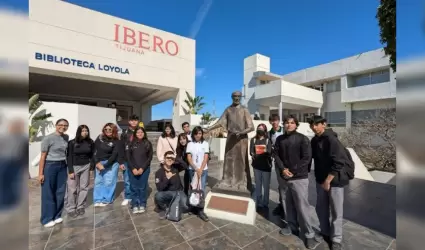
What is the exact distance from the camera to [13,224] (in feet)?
1.95

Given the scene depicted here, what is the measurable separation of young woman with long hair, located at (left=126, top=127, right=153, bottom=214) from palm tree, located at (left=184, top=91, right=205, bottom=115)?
9.38 meters

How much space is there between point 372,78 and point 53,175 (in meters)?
21.2

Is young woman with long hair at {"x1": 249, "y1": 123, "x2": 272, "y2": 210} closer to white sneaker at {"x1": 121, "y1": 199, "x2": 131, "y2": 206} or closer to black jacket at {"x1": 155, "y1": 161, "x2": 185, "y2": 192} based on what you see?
black jacket at {"x1": 155, "y1": 161, "x2": 185, "y2": 192}

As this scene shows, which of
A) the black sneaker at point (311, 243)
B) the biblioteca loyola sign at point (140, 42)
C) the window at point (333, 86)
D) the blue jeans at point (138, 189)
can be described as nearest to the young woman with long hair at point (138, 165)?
the blue jeans at point (138, 189)

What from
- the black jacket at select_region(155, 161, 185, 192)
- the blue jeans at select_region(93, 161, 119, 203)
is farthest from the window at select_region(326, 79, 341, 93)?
the blue jeans at select_region(93, 161, 119, 203)

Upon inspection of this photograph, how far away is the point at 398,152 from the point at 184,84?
1332 centimetres

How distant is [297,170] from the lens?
2.67m

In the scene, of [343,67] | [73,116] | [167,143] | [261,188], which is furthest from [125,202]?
[343,67]

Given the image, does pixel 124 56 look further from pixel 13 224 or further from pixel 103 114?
pixel 13 224

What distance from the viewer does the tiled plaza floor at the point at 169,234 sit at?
8.52 feet

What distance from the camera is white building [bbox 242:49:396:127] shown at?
15.3m

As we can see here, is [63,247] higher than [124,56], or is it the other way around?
[124,56]

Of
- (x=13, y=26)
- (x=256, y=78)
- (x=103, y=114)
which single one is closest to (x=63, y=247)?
(x=13, y=26)

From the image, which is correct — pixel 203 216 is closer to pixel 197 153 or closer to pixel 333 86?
pixel 197 153
